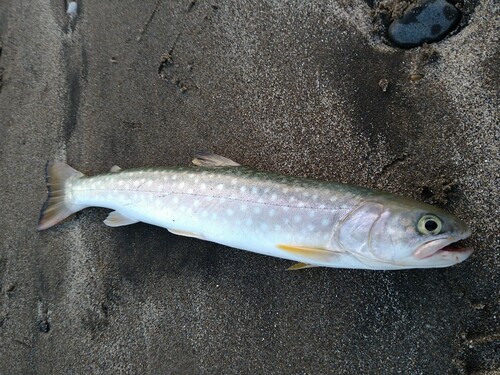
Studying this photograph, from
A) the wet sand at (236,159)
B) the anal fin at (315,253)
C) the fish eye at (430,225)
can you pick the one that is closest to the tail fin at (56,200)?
the wet sand at (236,159)

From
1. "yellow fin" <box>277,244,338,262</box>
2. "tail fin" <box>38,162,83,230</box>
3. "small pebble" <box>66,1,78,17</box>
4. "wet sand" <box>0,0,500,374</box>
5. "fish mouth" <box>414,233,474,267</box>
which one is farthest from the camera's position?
"small pebble" <box>66,1,78,17</box>

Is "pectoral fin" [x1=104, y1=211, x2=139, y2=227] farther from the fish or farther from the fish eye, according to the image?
the fish eye

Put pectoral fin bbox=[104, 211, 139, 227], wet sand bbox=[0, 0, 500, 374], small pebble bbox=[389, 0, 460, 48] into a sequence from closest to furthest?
wet sand bbox=[0, 0, 500, 374] → small pebble bbox=[389, 0, 460, 48] → pectoral fin bbox=[104, 211, 139, 227]

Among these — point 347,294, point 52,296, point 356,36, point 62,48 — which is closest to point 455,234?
point 347,294

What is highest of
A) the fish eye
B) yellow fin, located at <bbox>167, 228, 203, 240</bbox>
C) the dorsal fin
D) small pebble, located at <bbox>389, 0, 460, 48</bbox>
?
small pebble, located at <bbox>389, 0, 460, 48</bbox>

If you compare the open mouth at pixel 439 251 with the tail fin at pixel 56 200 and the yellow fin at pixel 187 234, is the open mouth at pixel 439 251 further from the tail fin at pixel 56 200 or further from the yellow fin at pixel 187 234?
the tail fin at pixel 56 200

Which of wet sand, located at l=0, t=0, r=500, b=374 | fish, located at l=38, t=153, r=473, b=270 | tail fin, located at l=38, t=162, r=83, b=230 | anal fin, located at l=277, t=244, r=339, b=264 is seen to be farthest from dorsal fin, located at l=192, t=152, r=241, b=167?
tail fin, located at l=38, t=162, r=83, b=230

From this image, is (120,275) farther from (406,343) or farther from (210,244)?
(406,343)

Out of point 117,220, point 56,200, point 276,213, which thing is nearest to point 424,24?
point 276,213
